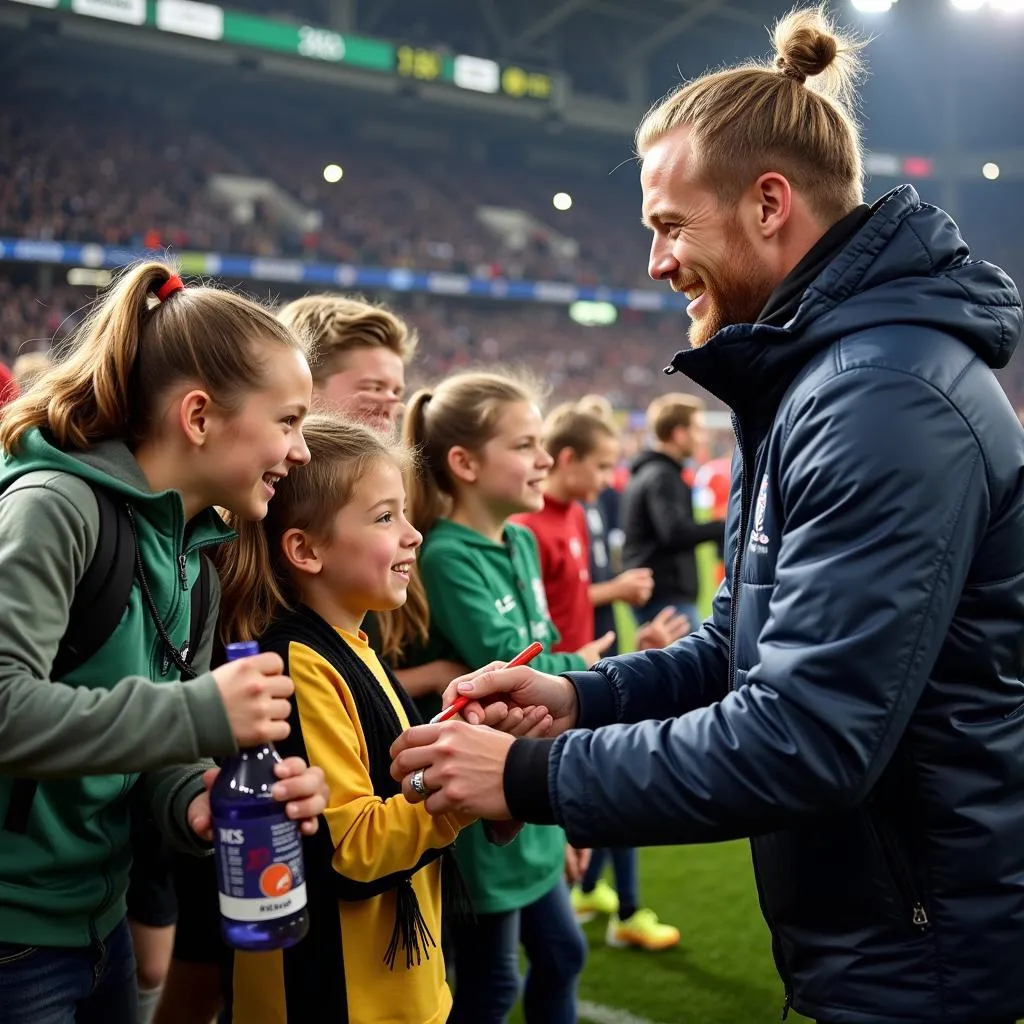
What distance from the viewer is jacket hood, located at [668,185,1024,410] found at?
171 centimetres

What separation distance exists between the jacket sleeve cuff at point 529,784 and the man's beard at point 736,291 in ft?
2.53

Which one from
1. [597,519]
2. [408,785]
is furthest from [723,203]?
[597,519]

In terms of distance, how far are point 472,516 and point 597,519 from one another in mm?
3300

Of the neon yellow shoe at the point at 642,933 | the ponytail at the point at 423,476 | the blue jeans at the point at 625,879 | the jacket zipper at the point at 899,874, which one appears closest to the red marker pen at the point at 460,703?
the jacket zipper at the point at 899,874

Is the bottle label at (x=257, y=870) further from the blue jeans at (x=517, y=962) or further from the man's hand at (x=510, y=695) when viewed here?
the blue jeans at (x=517, y=962)

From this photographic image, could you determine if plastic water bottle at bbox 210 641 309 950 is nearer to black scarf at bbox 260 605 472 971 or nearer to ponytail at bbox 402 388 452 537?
black scarf at bbox 260 605 472 971

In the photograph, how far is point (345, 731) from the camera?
2.01 meters

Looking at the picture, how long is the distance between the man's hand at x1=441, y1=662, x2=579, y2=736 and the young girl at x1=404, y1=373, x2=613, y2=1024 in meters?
0.69

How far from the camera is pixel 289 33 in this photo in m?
26.7

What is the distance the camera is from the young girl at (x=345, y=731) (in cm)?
195

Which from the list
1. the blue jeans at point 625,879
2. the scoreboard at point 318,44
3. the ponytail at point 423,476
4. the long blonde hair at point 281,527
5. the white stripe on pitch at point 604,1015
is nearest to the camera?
the long blonde hair at point 281,527

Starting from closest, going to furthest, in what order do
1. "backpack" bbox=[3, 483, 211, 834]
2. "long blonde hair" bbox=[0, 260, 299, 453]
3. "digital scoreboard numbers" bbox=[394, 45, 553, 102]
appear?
"backpack" bbox=[3, 483, 211, 834], "long blonde hair" bbox=[0, 260, 299, 453], "digital scoreboard numbers" bbox=[394, 45, 553, 102]

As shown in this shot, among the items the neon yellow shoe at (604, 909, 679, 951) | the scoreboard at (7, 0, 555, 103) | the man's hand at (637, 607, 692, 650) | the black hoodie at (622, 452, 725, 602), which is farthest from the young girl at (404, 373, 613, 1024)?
the scoreboard at (7, 0, 555, 103)

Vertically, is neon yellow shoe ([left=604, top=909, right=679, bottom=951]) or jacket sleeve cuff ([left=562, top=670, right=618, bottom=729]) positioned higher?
jacket sleeve cuff ([left=562, top=670, right=618, bottom=729])
